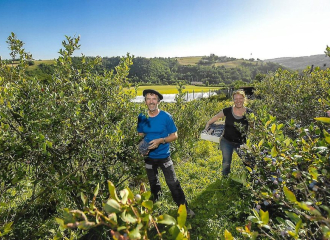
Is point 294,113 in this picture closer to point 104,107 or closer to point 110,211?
point 104,107

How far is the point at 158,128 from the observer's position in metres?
2.94

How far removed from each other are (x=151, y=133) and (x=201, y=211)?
1791 millimetres

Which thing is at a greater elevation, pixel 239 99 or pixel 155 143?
pixel 239 99

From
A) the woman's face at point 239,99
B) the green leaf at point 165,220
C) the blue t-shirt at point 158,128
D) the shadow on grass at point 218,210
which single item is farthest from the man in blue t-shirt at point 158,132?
the green leaf at point 165,220

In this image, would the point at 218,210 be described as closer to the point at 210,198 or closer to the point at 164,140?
the point at 210,198

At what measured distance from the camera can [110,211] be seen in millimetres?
590

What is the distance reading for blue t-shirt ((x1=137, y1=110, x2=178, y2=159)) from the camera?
2943mm

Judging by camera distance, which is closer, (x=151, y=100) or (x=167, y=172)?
(x=151, y=100)

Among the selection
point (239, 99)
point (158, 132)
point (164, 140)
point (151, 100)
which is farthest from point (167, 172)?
point (239, 99)

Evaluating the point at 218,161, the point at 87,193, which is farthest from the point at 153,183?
the point at 218,161

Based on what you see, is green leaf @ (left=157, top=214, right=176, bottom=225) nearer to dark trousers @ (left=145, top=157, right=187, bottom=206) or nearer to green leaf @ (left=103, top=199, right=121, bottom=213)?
green leaf @ (left=103, top=199, right=121, bottom=213)


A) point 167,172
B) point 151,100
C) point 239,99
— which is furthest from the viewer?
point 239,99

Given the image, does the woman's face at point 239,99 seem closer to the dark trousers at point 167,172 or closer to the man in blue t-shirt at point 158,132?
the man in blue t-shirt at point 158,132

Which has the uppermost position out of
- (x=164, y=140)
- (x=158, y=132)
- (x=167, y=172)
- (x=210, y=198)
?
(x=158, y=132)
